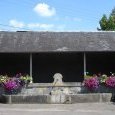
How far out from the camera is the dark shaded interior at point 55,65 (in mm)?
27688

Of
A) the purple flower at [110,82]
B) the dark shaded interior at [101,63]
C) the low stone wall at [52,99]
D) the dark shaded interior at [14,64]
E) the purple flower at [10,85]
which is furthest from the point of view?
the dark shaded interior at [101,63]

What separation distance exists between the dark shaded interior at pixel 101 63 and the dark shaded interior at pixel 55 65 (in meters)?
0.66

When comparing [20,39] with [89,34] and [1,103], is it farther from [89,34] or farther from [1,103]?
[1,103]

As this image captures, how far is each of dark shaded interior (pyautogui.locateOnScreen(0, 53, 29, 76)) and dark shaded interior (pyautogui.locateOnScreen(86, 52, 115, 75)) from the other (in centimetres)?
412

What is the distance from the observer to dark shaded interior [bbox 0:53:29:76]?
2764 cm

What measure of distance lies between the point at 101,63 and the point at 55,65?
3.01m

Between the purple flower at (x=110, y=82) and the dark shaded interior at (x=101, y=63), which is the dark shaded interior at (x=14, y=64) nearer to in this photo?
the dark shaded interior at (x=101, y=63)

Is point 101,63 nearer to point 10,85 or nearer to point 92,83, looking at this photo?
point 92,83

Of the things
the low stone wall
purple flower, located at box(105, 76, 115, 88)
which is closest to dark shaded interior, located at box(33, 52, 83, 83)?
purple flower, located at box(105, 76, 115, 88)

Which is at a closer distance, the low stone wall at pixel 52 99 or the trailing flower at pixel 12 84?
the low stone wall at pixel 52 99

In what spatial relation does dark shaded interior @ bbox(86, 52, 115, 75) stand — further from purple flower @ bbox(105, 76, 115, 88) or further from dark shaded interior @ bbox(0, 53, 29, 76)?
purple flower @ bbox(105, 76, 115, 88)

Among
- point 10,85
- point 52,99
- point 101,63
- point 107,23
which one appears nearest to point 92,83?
point 52,99

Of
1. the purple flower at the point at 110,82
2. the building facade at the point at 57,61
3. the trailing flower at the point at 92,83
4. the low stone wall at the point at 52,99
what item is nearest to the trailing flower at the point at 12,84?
the low stone wall at the point at 52,99

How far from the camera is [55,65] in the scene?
27.8 meters
